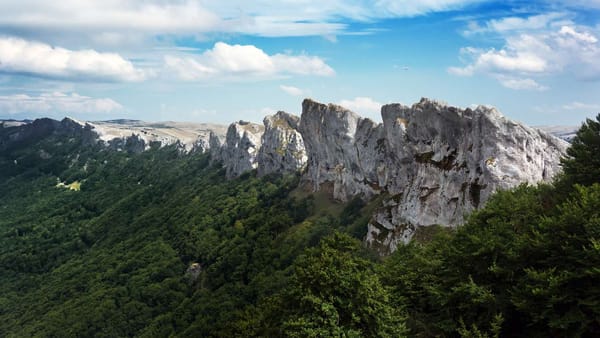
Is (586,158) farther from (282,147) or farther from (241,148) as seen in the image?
(241,148)

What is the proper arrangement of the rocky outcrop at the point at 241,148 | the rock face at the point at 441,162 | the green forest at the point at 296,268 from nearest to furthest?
the green forest at the point at 296,268, the rock face at the point at 441,162, the rocky outcrop at the point at 241,148

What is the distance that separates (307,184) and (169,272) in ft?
140

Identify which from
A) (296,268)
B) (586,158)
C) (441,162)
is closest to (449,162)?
(441,162)

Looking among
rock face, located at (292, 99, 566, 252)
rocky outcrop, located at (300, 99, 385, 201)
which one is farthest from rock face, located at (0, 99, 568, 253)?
rocky outcrop, located at (300, 99, 385, 201)

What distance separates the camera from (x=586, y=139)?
1300 inches

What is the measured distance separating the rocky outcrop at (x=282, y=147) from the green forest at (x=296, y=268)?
17.7 feet

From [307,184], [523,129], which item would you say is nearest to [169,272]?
[307,184]

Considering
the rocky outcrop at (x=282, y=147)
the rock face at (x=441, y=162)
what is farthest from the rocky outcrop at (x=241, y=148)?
the rock face at (x=441, y=162)

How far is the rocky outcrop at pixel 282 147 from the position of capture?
14138 cm

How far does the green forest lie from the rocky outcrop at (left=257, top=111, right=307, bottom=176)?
5.41 meters

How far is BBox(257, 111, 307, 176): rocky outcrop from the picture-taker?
141 metres

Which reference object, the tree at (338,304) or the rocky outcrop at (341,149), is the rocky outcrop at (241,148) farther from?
the tree at (338,304)

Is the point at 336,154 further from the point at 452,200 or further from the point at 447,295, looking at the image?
the point at 447,295

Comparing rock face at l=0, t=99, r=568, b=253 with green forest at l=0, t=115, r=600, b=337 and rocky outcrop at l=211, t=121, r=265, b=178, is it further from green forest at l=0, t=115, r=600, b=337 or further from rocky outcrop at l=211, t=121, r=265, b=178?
rocky outcrop at l=211, t=121, r=265, b=178
